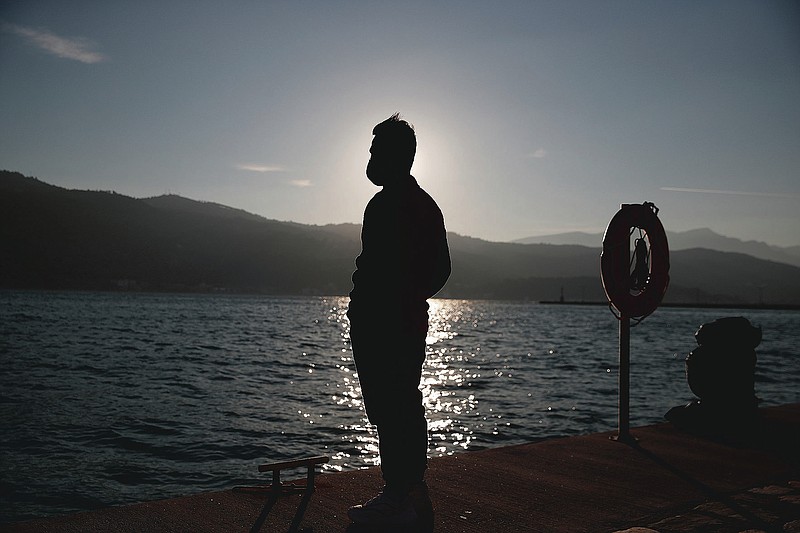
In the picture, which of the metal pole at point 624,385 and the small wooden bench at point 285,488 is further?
the metal pole at point 624,385

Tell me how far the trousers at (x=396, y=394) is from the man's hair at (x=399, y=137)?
1.06 meters

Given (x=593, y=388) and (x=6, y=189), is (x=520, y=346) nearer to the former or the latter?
(x=593, y=388)

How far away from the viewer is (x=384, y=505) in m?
3.93

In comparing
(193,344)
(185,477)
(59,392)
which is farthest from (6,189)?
→ (185,477)

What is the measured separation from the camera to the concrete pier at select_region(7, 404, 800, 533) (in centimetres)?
423

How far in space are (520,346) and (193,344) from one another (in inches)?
791

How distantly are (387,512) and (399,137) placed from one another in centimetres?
223

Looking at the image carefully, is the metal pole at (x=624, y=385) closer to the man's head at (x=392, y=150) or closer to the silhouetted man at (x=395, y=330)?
the silhouetted man at (x=395, y=330)

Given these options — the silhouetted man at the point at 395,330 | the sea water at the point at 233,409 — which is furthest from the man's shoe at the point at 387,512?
the sea water at the point at 233,409

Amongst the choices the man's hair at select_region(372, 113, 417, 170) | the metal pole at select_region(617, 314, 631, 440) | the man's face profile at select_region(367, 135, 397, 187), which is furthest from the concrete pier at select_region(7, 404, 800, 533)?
the man's hair at select_region(372, 113, 417, 170)

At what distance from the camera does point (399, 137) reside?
414 centimetres

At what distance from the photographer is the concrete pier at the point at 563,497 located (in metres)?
4.23

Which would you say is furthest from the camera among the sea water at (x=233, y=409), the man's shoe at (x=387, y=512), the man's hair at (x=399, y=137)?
the sea water at (x=233, y=409)

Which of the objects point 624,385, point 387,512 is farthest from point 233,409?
point 387,512
